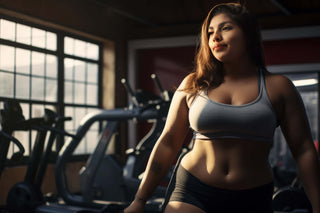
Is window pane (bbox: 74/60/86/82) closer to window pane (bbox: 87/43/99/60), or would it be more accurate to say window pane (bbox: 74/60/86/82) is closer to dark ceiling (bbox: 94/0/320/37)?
window pane (bbox: 87/43/99/60)

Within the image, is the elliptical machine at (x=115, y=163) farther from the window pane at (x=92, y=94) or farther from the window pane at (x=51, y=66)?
the window pane at (x=92, y=94)

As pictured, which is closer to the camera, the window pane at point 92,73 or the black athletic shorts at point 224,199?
the black athletic shorts at point 224,199

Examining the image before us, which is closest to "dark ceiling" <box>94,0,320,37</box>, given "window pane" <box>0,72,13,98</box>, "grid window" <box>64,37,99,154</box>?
"grid window" <box>64,37,99,154</box>

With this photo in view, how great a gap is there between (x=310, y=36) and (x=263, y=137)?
20.8ft

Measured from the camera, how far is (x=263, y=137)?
1.19 meters

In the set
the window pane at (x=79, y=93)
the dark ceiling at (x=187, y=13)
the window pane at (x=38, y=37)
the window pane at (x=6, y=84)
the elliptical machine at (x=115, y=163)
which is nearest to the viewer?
the elliptical machine at (x=115, y=163)

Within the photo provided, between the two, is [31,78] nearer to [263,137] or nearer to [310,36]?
[310,36]

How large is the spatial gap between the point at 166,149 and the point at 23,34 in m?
4.96

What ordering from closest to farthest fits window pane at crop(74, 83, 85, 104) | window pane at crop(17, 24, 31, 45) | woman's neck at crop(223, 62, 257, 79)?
woman's neck at crop(223, 62, 257, 79) < window pane at crop(17, 24, 31, 45) < window pane at crop(74, 83, 85, 104)

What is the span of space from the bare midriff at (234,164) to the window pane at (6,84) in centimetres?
471

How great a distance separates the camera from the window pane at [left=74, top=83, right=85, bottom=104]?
692 centimetres

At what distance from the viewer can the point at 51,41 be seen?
20.9 ft

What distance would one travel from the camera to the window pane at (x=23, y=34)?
18.9 feet

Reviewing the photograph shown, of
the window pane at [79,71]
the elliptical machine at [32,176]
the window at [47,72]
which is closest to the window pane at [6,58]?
the window at [47,72]
